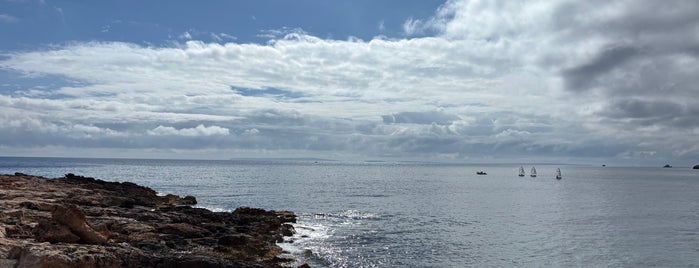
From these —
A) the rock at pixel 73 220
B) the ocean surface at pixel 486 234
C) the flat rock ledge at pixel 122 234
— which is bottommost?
the ocean surface at pixel 486 234

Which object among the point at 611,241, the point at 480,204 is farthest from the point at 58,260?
the point at 480,204

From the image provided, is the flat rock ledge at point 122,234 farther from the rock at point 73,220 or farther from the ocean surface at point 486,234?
the ocean surface at point 486,234

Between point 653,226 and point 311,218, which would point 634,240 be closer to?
point 653,226

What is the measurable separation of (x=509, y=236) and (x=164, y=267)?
1371 inches

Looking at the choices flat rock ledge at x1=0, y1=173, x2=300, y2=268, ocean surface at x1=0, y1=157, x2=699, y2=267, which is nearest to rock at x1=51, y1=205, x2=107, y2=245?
flat rock ledge at x1=0, y1=173, x2=300, y2=268

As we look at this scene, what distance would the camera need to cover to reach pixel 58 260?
16172 millimetres

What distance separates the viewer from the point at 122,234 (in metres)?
27.4

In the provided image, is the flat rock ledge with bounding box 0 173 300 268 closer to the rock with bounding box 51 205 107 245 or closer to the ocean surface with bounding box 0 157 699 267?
the rock with bounding box 51 205 107 245

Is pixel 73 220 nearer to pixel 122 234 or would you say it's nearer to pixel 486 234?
pixel 122 234

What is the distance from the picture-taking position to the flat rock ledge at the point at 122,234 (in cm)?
1719

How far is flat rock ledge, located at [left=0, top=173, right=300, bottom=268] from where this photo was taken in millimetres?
17188

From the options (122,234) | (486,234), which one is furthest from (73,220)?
(486,234)

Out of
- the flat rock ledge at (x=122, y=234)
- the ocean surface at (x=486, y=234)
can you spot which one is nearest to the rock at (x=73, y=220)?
the flat rock ledge at (x=122, y=234)

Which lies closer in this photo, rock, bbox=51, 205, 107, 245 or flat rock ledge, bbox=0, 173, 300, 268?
flat rock ledge, bbox=0, 173, 300, 268
